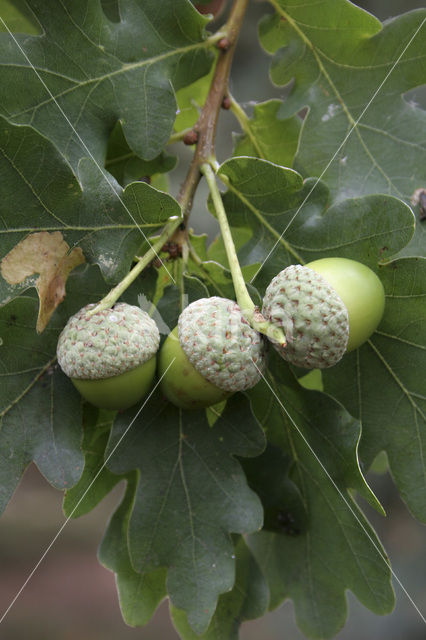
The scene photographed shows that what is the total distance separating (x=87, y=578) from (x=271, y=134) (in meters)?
4.31

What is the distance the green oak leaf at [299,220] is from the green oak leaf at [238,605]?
0.56m

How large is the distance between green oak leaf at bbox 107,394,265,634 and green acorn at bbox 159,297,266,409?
0.16 m

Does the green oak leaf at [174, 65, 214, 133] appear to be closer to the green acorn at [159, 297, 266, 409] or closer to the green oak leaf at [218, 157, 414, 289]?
the green oak leaf at [218, 157, 414, 289]

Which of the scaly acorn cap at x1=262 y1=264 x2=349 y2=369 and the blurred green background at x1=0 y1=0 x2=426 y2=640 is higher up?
the scaly acorn cap at x1=262 y1=264 x2=349 y2=369

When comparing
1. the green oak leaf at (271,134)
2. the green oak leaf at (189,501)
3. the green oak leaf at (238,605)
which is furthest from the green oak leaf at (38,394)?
the green oak leaf at (271,134)

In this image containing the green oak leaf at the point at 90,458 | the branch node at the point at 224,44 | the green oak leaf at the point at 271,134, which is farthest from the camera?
the green oak leaf at the point at 271,134

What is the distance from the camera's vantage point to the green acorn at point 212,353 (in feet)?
3.09

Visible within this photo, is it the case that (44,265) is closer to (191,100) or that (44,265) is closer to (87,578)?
(191,100)

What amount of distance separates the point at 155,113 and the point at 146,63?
9 centimetres

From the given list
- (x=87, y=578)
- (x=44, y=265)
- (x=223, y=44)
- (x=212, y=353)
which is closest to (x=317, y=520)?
(x=212, y=353)

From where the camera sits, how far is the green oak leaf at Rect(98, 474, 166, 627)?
125 centimetres

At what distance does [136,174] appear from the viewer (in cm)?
129

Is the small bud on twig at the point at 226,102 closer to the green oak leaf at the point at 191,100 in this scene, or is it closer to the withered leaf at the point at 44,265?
the green oak leaf at the point at 191,100

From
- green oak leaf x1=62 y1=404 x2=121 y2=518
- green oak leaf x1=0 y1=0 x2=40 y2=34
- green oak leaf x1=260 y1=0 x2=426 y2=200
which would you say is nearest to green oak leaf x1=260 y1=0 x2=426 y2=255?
green oak leaf x1=260 y1=0 x2=426 y2=200
